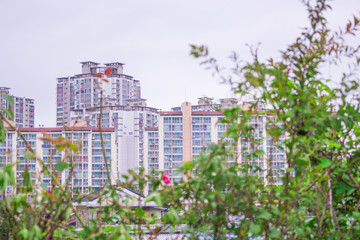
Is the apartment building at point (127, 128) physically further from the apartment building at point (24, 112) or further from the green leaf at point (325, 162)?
the green leaf at point (325, 162)

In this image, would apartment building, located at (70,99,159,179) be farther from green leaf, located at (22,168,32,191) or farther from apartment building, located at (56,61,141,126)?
green leaf, located at (22,168,32,191)

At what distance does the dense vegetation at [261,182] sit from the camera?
1042mm

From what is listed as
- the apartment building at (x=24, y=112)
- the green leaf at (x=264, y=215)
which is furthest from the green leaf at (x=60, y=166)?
the apartment building at (x=24, y=112)

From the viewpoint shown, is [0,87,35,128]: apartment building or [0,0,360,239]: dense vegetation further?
[0,87,35,128]: apartment building

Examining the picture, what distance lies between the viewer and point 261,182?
1205 millimetres

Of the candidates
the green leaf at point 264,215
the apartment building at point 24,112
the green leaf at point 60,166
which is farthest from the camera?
the apartment building at point 24,112

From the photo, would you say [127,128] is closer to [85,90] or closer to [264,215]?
[85,90]

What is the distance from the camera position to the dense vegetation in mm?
1042

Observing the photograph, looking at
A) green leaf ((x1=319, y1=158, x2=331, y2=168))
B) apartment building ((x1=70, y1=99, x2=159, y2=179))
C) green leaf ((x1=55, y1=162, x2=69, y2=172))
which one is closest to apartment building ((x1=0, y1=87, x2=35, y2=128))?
apartment building ((x1=70, y1=99, x2=159, y2=179))

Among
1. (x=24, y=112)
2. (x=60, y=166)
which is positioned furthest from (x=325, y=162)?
(x=24, y=112)

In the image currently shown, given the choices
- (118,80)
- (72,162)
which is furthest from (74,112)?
(72,162)

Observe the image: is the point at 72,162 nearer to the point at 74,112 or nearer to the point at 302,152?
the point at 302,152

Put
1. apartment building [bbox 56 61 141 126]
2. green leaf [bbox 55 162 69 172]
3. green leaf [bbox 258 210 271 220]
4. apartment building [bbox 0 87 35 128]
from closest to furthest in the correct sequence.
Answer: green leaf [bbox 258 210 271 220] < green leaf [bbox 55 162 69 172] < apartment building [bbox 56 61 141 126] < apartment building [bbox 0 87 35 128]

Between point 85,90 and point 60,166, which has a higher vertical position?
point 85,90
